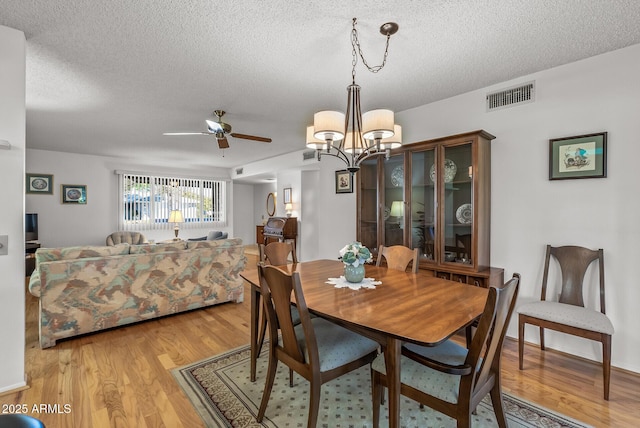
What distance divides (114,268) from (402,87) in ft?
11.0

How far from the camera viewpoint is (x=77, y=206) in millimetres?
6195

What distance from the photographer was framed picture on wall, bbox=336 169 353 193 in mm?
4348

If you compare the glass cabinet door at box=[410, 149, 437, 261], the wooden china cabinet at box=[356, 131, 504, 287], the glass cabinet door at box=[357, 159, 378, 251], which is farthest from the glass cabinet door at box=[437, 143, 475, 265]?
the glass cabinet door at box=[357, 159, 378, 251]

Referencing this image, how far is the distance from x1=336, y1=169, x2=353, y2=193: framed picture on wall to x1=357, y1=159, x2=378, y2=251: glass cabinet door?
24.2 inches

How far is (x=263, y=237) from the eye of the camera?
7.95 metres

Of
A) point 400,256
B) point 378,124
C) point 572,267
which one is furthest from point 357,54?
point 572,267

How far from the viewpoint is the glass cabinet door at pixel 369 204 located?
3611 millimetres

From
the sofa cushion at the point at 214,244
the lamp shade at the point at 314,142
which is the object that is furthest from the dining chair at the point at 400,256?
the sofa cushion at the point at 214,244

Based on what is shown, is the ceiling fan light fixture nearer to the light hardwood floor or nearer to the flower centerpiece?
the light hardwood floor

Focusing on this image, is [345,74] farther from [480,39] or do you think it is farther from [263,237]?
[263,237]

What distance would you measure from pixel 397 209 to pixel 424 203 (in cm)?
33

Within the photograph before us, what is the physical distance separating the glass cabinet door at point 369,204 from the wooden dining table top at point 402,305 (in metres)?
1.44

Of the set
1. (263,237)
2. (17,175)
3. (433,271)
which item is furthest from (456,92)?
(263,237)

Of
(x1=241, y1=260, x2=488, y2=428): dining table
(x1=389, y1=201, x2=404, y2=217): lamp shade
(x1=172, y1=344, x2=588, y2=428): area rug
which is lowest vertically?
(x1=172, y1=344, x2=588, y2=428): area rug
